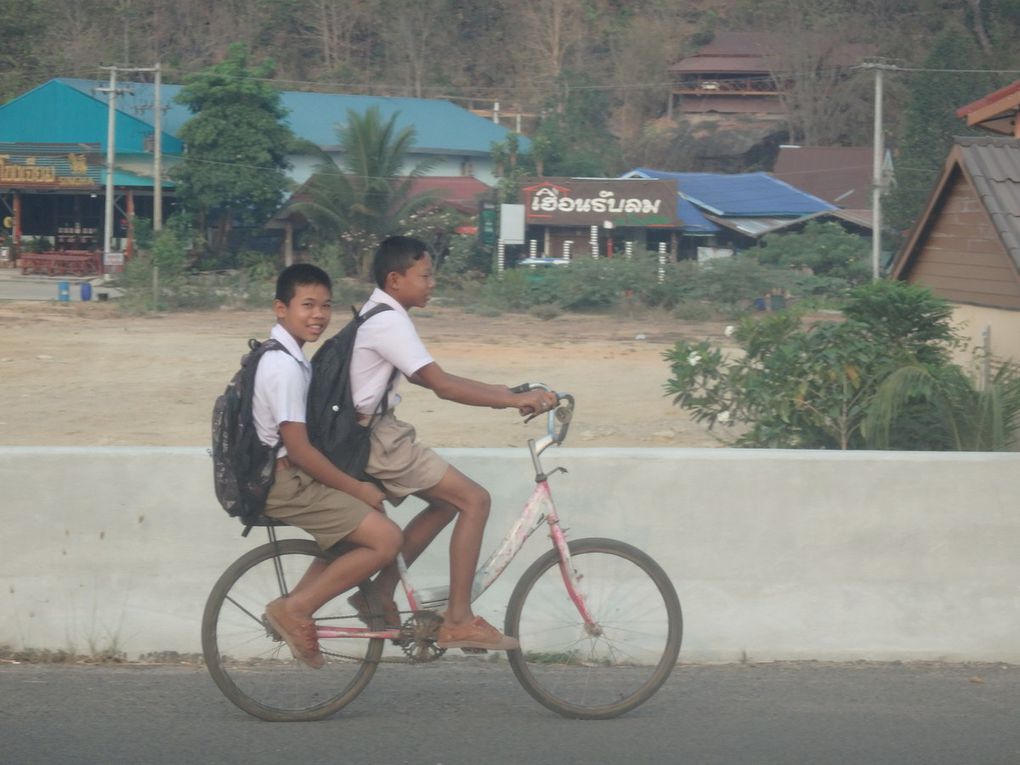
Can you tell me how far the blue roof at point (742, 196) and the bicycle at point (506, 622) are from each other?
140 ft

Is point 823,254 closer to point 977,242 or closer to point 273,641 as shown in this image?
point 977,242

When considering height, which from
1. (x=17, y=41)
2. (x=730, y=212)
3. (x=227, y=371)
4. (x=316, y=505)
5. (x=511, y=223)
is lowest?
(x=227, y=371)

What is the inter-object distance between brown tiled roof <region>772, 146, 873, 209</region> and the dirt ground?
20.6 metres

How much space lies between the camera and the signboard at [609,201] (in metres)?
43.7

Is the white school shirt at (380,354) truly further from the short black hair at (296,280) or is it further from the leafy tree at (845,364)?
the leafy tree at (845,364)

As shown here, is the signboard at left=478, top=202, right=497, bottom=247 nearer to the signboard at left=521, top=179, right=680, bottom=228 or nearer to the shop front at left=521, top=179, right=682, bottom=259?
the shop front at left=521, top=179, right=682, bottom=259

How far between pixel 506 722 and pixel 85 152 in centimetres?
4674

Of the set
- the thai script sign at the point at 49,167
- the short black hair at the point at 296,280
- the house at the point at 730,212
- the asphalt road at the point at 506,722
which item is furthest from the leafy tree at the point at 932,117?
the short black hair at the point at 296,280

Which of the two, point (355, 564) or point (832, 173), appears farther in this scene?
point (832, 173)

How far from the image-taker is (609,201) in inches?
1725

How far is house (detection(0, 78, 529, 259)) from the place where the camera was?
47.5 metres

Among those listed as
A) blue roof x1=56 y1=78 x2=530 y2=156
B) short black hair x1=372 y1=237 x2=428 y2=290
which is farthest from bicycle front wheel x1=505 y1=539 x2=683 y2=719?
blue roof x1=56 y1=78 x2=530 y2=156

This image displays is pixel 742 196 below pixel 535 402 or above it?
above

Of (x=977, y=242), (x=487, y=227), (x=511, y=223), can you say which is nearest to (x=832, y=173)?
(x=511, y=223)
